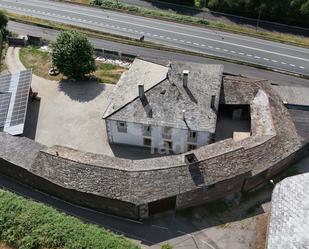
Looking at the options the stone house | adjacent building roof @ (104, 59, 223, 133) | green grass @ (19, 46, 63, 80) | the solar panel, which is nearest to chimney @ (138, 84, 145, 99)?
the stone house

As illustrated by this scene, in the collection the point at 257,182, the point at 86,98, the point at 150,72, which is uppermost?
the point at 150,72

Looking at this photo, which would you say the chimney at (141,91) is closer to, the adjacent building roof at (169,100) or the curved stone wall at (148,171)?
the adjacent building roof at (169,100)

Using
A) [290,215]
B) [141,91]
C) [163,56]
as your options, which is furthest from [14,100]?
[290,215]

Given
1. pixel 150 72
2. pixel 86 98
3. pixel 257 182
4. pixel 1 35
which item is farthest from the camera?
pixel 1 35

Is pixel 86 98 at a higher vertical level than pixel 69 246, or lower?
higher

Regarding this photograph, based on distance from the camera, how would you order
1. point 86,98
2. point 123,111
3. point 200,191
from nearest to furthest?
1. point 200,191
2. point 123,111
3. point 86,98

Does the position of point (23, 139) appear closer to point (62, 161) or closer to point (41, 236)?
point (62, 161)

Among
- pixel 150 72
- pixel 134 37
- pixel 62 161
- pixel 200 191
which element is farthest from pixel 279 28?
pixel 62 161

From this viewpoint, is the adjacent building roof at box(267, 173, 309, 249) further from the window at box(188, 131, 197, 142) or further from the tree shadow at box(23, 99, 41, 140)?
the tree shadow at box(23, 99, 41, 140)
